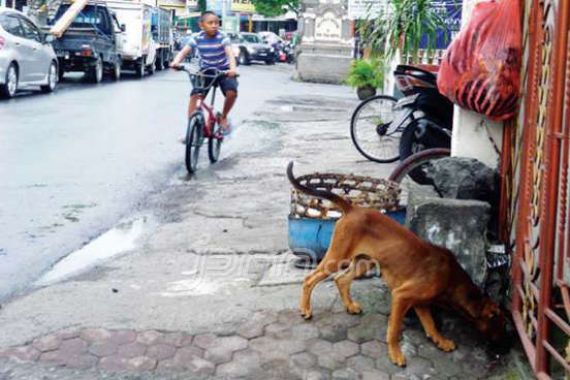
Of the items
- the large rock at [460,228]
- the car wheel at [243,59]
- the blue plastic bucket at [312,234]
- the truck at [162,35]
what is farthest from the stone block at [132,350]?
the car wheel at [243,59]

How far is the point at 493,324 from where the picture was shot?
13.1 feet

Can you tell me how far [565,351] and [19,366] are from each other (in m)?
2.45

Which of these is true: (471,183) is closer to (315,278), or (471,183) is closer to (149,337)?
(315,278)

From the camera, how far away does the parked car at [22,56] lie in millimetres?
16703

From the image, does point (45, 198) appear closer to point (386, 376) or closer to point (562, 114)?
point (386, 376)

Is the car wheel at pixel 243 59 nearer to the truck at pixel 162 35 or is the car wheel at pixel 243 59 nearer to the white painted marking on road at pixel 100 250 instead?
the truck at pixel 162 35

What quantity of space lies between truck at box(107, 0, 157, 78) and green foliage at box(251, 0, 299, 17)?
2693 cm

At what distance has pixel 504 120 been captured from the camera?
15.8ft

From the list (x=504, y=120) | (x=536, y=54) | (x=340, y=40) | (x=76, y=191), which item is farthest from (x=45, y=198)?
(x=340, y=40)

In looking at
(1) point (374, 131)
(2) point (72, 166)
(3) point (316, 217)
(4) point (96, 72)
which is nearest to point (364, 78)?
(4) point (96, 72)

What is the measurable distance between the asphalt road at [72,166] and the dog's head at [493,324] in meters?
2.79

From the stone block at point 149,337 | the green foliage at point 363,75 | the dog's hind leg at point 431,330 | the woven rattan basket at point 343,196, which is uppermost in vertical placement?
the green foliage at point 363,75

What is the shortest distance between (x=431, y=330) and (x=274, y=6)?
53.3 meters

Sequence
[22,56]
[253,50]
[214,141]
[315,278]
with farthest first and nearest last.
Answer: [253,50] → [22,56] → [214,141] → [315,278]
